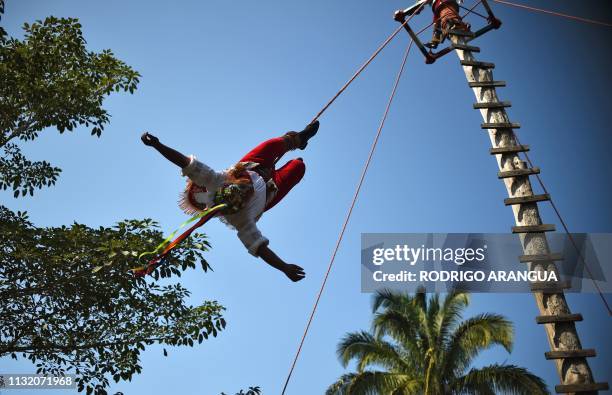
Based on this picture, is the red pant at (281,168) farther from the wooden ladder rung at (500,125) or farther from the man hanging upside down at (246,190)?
the wooden ladder rung at (500,125)

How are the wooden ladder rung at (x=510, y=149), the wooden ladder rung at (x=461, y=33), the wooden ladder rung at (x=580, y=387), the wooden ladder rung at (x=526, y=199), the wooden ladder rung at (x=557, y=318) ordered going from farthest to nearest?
the wooden ladder rung at (x=461, y=33), the wooden ladder rung at (x=510, y=149), the wooden ladder rung at (x=526, y=199), the wooden ladder rung at (x=557, y=318), the wooden ladder rung at (x=580, y=387)

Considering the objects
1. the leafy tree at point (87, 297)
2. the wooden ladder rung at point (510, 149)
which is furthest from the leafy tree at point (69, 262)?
the wooden ladder rung at point (510, 149)

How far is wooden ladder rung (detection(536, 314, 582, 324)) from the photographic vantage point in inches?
173

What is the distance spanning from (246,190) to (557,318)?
2.34 metres

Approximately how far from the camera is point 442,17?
6.30 m

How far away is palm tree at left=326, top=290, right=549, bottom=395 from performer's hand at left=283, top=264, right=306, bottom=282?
7.67 metres

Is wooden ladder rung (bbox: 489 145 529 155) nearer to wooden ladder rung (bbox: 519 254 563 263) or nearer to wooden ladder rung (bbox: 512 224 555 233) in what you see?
wooden ladder rung (bbox: 512 224 555 233)

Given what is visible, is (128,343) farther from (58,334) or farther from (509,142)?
(509,142)

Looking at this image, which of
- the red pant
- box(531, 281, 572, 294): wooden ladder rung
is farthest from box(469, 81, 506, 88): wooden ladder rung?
the red pant

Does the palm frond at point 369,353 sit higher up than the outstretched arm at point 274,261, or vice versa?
the palm frond at point 369,353

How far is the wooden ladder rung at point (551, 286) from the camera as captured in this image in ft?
14.7

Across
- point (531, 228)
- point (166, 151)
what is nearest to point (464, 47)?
point (531, 228)

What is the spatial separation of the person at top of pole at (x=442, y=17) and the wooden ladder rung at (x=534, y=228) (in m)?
2.32

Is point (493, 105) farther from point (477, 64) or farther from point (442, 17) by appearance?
point (442, 17)
